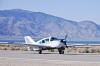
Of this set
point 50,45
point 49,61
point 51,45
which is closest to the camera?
point 49,61

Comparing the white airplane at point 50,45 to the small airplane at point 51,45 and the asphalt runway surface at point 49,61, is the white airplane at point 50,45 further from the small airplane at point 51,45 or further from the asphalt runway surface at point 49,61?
the asphalt runway surface at point 49,61

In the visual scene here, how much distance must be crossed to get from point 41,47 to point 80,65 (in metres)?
20.8

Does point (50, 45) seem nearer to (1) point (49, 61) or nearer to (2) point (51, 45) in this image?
(2) point (51, 45)

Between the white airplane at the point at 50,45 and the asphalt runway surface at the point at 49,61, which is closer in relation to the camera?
the asphalt runway surface at the point at 49,61

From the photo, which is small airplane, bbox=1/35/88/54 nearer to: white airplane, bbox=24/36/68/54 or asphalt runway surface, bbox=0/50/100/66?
white airplane, bbox=24/36/68/54

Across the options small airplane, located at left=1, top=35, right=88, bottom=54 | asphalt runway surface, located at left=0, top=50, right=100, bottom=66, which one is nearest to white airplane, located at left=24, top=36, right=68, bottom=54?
small airplane, located at left=1, top=35, right=88, bottom=54

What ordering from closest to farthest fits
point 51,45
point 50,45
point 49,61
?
point 49,61
point 51,45
point 50,45

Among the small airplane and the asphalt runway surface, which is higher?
the small airplane

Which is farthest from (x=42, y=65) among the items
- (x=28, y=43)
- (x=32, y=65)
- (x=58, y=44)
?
(x=28, y=43)

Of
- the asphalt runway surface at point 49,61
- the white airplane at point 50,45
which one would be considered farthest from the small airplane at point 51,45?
the asphalt runway surface at point 49,61

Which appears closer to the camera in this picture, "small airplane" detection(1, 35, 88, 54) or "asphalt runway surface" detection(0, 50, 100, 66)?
"asphalt runway surface" detection(0, 50, 100, 66)

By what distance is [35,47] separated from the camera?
4581 centimetres

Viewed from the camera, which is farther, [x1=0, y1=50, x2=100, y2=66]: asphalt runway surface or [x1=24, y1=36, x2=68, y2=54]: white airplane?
[x1=24, y1=36, x2=68, y2=54]: white airplane

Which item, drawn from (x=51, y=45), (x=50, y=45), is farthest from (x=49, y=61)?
(x=50, y=45)
